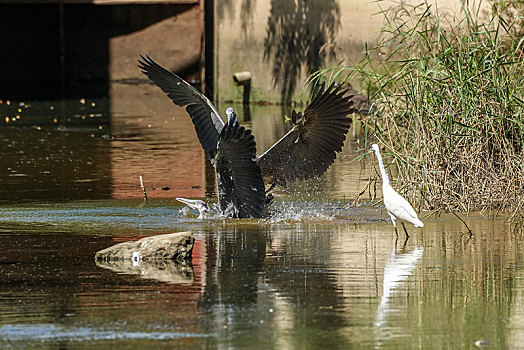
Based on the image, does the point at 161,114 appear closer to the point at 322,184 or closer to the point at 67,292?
the point at 322,184

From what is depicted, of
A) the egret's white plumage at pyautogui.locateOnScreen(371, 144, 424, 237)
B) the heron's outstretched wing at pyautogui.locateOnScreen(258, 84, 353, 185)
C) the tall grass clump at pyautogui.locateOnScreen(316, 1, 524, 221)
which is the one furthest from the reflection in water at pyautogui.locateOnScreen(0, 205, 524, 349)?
the heron's outstretched wing at pyautogui.locateOnScreen(258, 84, 353, 185)

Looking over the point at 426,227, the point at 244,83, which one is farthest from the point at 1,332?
the point at 244,83

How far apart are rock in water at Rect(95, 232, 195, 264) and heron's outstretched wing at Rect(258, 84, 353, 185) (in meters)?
2.47

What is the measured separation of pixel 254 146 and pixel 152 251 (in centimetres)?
199

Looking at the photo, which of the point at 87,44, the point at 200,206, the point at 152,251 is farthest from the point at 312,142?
the point at 87,44

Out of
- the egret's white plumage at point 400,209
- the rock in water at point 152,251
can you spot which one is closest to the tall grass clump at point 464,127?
the egret's white plumage at point 400,209

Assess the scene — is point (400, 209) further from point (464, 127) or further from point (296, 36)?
point (296, 36)

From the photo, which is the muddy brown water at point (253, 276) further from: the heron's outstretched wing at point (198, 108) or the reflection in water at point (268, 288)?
the heron's outstretched wing at point (198, 108)

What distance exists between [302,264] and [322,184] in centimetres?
426

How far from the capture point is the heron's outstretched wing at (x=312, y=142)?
10.0 metres

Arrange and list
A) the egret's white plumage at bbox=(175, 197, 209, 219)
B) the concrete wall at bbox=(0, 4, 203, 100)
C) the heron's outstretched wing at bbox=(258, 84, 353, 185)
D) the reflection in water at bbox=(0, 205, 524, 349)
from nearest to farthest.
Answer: the reflection in water at bbox=(0, 205, 524, 349) → the egret's white plumage at bbox=(175, 197, 209, 219) → the heron's outstretched wing at bbox=(258, 84, 353, 185) → the concrete wall at bbox=(0, 4, 203, 100)

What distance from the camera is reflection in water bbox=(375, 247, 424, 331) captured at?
6.17m

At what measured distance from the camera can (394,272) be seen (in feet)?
23.7

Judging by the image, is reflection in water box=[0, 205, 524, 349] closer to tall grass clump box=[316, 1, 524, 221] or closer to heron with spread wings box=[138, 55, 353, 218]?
heron with spread wings box=[138, 55, 353, 218]
